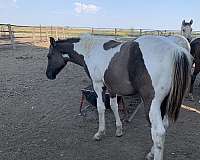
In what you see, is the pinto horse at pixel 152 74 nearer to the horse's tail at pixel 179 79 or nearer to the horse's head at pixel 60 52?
the horse's tail at pixel 179 79

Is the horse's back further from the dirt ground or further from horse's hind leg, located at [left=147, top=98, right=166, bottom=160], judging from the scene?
the dirt ground

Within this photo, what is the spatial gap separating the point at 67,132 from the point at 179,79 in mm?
2301

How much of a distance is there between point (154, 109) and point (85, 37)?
76.4 inches

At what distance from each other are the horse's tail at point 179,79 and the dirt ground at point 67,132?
91cm

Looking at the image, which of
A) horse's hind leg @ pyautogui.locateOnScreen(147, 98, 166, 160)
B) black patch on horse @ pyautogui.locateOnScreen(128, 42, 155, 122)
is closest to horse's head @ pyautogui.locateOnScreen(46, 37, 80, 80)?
black patch on horse @ pyautogui.locateOnScreen(128, 42, 155, 122)

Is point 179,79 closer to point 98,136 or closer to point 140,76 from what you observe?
point 140,76

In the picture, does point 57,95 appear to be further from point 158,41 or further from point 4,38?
point 4,38

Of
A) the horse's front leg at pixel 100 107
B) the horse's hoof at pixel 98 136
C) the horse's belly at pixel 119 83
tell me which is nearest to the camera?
the horse's belly at pixel 119 83

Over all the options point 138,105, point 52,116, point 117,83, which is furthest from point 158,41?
point 52,116

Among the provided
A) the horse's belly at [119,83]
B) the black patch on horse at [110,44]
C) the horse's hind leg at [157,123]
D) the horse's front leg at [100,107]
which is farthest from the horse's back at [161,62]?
the horse's front leg at [100,107]

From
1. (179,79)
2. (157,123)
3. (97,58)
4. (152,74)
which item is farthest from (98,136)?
(179,79)

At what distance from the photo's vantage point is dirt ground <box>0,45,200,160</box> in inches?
171

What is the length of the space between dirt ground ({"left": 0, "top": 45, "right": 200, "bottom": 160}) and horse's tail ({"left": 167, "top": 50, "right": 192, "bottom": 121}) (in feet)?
2.99

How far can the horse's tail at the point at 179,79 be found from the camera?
3.59m
